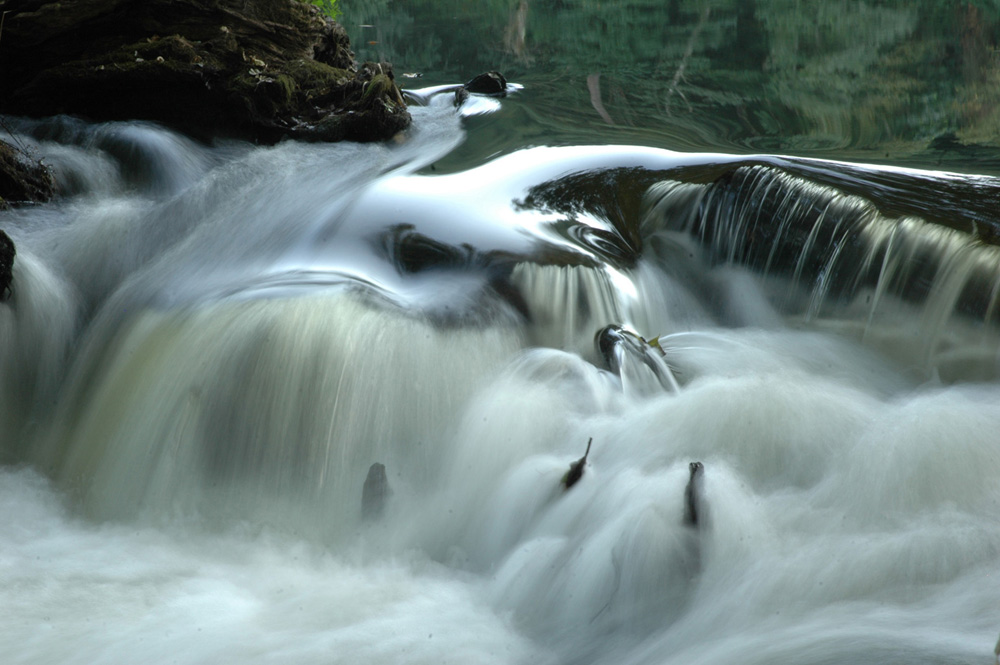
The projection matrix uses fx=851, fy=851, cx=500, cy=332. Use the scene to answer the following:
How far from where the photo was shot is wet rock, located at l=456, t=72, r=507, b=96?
820 cm

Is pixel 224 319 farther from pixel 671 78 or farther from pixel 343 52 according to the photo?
pixel 671 78

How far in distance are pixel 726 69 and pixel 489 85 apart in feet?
8.76

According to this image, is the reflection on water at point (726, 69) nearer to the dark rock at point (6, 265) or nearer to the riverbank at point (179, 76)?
the riverbank at point (179, 76)

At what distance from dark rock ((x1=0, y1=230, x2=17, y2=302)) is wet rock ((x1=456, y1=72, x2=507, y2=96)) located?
5085 mm

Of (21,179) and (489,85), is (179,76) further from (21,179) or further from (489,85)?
(489,85)

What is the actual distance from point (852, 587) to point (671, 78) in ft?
23.4

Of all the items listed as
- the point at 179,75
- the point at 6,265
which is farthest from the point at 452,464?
the point at 179,75

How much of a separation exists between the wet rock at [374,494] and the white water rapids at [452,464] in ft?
0.12

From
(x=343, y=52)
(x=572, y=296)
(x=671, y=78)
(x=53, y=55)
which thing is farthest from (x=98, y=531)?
(x=671, y=78)

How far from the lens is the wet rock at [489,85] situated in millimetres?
8203

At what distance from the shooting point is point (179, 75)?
6.15 meters

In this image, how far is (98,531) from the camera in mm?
3143

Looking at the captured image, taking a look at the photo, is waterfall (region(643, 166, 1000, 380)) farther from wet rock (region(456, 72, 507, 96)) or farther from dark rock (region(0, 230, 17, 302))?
wet rock (region(456, 72, 507, 96))

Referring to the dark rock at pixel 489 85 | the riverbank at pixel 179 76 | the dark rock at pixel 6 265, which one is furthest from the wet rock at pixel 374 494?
the dark rock at pixel 489 85
